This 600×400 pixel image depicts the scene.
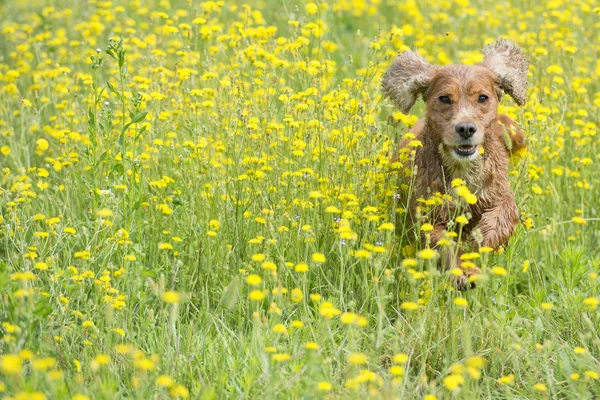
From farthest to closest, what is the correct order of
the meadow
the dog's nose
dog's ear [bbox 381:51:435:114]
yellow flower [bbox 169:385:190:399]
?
dog's ear [bbox 381:51:435:114], the dog's nose, the meadow, yellow flower [bbox 169:385:190:399]

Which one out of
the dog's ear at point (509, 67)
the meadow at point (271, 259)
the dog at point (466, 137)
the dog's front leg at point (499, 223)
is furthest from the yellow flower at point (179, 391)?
the dog's ear at point (509, 67)

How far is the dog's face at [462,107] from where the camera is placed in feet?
15.4

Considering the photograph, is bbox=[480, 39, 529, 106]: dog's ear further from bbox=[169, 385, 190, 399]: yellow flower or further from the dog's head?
bbox=[169, 385, 190, 399]: yellow flower

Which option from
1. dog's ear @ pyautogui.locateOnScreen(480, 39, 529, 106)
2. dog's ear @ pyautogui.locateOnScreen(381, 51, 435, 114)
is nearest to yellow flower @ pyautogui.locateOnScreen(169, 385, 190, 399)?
dog's ear @ pyautogui.locateOnScreen(381, 51, 435, 114)

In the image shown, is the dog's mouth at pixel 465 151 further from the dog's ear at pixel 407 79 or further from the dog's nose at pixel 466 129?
the dog's ear at pixel 407 79

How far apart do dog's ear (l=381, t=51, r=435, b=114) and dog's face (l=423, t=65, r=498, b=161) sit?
4.1 inches

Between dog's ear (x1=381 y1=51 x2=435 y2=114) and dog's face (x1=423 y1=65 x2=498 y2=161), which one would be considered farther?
dog's ear (x1=381 y1=51 x2=435 y2=114)

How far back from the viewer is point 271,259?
451 centimetres

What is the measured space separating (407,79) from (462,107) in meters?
0.53

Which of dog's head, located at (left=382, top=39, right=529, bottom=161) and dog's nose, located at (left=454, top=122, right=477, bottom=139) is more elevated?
dog's head, located at (left=382, top=39, right=529, bottom=161)

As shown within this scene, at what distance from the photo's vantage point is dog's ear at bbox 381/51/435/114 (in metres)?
5.19

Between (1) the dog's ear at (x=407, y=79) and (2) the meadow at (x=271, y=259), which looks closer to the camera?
(2) the meadow at (x=271, y=259)

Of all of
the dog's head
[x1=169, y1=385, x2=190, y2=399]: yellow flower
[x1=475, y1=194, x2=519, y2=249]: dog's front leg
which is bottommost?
[x1=169, y1=385, x2=190, y2=399]: yellow flower

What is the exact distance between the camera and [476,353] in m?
3.94
